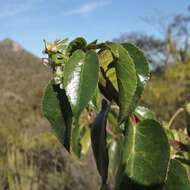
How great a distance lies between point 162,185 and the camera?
0.65 m

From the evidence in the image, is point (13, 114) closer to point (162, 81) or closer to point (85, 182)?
point (162, 81)

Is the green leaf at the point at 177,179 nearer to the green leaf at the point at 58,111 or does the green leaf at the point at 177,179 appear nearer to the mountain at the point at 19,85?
the green leaf at the point at 58,111

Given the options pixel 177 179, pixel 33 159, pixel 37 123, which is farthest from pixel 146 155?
pixel 37 123

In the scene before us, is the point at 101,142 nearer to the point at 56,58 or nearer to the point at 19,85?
the point at 56,58

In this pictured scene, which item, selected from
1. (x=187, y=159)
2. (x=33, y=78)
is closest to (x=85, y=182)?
(x=187, y=159)

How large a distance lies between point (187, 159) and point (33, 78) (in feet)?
56.2

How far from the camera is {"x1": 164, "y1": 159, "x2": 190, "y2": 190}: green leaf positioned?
2.28 ft

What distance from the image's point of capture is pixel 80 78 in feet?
2.14

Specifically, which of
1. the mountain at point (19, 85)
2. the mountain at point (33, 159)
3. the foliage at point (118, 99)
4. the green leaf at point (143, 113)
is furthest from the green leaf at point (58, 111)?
the mountain at point (19, 85)

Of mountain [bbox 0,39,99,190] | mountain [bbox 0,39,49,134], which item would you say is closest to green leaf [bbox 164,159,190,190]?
mountain [bbox 0,39,99,190]

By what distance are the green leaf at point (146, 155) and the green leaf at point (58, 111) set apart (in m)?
0.07

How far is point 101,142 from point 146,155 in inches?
3.3

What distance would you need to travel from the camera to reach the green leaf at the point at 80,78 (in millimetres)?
630

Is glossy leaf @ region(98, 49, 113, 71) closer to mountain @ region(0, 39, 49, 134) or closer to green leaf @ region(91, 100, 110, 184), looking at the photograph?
green leaf @ region(91, 100, 110, 184)
